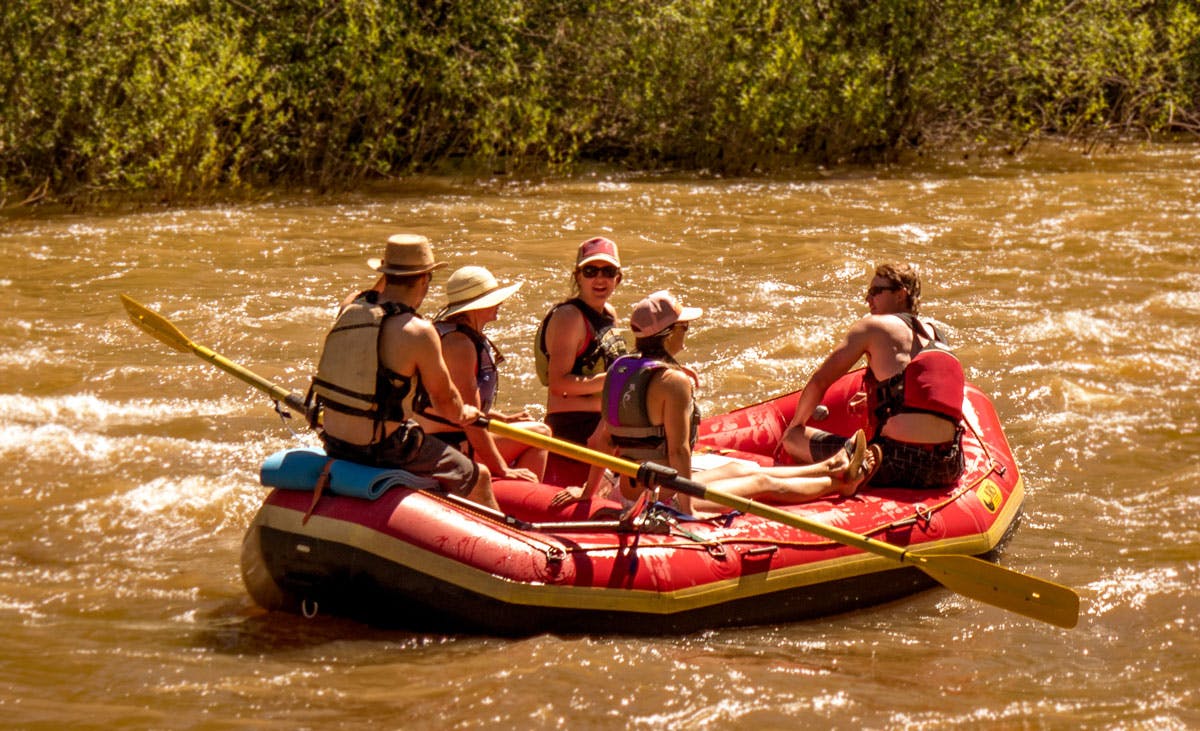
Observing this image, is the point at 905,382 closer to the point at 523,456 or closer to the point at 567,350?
the point at 567,350

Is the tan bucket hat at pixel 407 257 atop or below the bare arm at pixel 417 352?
atop

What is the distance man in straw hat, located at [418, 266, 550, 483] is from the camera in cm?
561

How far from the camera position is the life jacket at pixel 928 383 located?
6.00m

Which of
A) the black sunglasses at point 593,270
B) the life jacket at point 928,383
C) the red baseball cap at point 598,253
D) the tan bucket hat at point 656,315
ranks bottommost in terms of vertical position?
the life jacket at point 928,383

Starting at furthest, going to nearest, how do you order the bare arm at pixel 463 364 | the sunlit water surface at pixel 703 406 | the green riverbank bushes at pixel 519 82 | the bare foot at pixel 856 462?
the green riverbank bushes at pixel 519 82
the bare foot at pixel 856 462
the bare arm at pixel 463 364
the sunlit water surface at pixel 703 406

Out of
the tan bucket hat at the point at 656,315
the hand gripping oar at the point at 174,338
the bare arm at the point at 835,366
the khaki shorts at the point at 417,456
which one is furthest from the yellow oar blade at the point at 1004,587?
the hand gripping oar at the point at 174,338

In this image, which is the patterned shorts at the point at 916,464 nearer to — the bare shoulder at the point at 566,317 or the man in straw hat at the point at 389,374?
the bare shoulder at the point at 566,317

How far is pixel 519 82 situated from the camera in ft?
48.8

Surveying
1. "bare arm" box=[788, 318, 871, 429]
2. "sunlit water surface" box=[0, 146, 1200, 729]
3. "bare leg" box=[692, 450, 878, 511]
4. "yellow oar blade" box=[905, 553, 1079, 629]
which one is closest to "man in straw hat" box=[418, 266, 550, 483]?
"bare leg" box=[692, 450, 878, 511]

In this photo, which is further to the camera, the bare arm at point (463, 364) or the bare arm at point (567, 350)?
the bare arm at point (567, 350)

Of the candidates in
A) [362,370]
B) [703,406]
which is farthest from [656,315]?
[703,406]

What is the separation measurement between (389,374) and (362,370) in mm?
86

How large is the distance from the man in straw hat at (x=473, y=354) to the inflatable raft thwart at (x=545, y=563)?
192 mm

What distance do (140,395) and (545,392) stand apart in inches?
85.6
